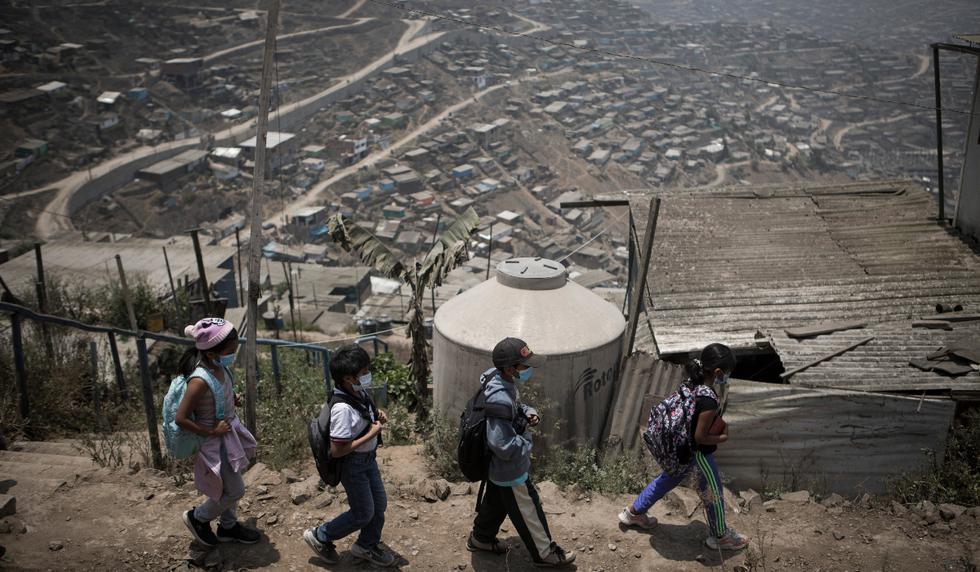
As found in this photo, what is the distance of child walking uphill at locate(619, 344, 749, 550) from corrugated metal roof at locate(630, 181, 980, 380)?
10.1ft

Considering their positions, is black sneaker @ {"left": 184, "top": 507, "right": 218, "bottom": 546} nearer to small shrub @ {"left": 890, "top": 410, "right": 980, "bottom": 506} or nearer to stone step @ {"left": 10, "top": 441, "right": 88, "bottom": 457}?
stone step @ {"left": 10, "top": 441, "right": 88, "bottom": 457}

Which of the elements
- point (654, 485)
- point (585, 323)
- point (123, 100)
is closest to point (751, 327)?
point (585, 323)

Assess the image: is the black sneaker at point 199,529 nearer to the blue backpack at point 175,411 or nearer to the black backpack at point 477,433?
the blue backpack at point 175,411

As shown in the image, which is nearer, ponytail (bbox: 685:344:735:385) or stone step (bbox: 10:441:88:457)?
ponytail (bbox: 685:344:735:385)

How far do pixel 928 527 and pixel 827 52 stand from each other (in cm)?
10792

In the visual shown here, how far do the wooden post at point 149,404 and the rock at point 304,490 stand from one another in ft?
3.31

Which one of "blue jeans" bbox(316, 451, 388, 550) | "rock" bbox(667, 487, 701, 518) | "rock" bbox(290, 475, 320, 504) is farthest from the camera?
"rock" bbox(667, 487, 701, 518)

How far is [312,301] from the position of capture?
26.4 meters

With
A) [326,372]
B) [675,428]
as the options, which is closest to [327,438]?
[675,428]

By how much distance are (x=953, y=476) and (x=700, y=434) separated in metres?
3.24

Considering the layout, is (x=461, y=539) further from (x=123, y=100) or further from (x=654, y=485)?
(x=123, y=100)

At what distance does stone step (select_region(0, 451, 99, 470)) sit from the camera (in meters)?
5.14

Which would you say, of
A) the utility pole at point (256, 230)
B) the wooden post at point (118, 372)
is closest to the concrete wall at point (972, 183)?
the utility pole at point (256, 230)

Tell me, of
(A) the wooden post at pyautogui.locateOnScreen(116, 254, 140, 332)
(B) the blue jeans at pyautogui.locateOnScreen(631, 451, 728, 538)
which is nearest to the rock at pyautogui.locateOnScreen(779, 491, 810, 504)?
(B) the blue jeans at pyautogui.locateOnScreen(631, 451, 728, 538)
